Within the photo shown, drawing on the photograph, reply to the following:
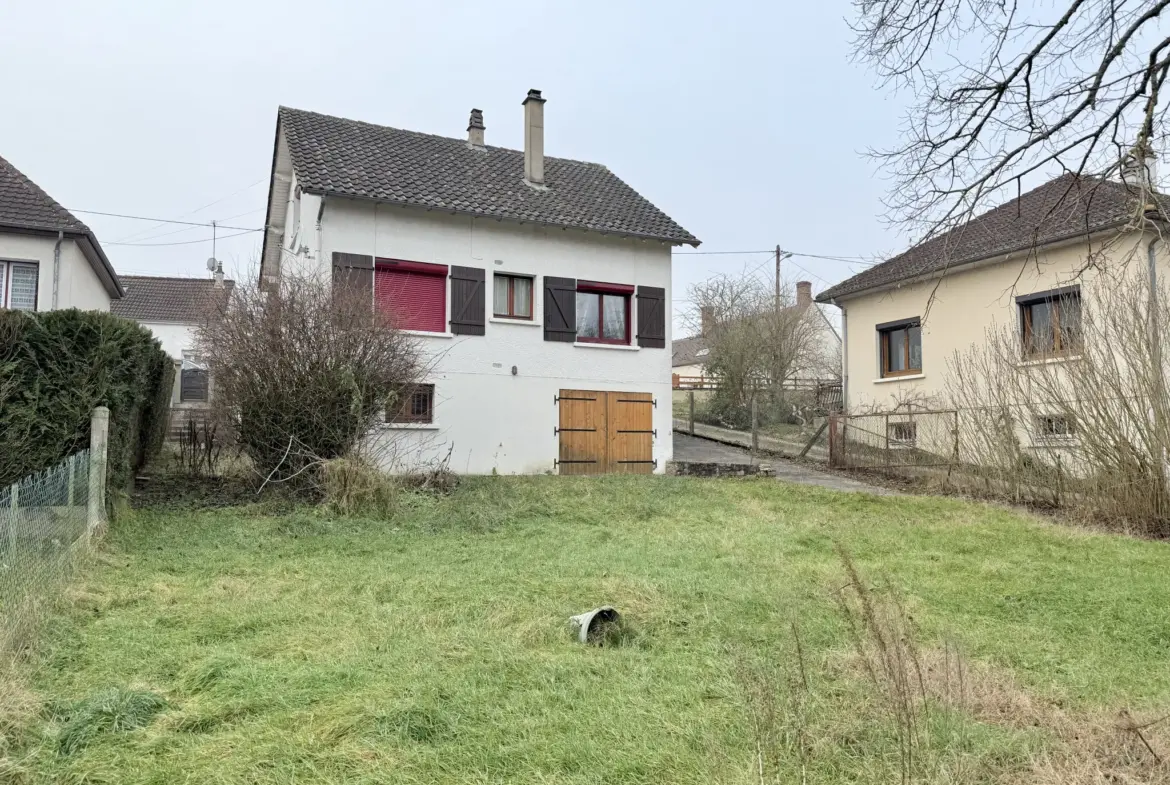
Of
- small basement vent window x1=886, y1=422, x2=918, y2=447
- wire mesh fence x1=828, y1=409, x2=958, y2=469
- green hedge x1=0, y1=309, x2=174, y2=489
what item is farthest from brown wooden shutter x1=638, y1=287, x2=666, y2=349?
green hedge x1=0, y1=309, x2=174, y2=489

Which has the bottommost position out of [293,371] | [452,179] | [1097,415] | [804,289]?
[1097,415]

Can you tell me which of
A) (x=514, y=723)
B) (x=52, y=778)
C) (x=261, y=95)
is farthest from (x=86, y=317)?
(x=261, y=95)

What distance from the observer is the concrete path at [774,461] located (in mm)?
13656

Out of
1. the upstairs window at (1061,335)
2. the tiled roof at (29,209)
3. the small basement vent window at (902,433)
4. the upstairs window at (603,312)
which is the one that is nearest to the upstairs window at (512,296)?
the upstairs window at (603,312)

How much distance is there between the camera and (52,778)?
281 cm

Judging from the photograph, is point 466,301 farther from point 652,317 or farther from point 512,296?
point 652,317

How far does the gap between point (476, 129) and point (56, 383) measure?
12.4 m

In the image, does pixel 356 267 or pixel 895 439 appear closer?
pixel 356 267

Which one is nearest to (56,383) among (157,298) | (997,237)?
(997,237)

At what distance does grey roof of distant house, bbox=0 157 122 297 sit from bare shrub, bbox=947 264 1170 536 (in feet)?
53.7

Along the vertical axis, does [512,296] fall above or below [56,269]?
below

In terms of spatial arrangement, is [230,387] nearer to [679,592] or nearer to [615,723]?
[679,592]

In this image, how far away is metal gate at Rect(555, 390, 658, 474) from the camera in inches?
613

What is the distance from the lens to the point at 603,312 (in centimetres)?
1639
